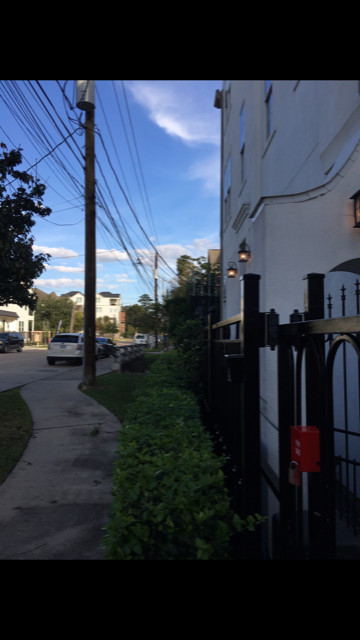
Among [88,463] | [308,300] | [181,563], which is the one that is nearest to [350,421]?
[88,463]

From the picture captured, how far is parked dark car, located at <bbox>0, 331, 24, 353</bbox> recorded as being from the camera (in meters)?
31.8

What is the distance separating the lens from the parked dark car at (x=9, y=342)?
31.8 metres

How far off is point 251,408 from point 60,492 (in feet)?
9.28

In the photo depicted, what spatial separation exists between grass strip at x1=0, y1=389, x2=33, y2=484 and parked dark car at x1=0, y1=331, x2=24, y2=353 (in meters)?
23.4

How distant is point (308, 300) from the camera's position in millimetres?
2213

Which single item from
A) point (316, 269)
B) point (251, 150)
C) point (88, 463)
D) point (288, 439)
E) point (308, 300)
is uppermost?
point (251, 150)

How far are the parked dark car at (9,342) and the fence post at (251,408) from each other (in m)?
32.5

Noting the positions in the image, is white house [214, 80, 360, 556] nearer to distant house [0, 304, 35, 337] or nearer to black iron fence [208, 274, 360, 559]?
black iron fence [208, 274, 360, 559]

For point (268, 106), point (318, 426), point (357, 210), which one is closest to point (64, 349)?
point (268, 106)

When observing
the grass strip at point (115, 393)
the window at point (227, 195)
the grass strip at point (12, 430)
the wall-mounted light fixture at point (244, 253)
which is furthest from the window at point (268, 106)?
the grass strip at point (12, 430)

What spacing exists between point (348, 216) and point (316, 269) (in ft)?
2.48

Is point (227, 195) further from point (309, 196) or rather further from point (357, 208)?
point (357, 208)

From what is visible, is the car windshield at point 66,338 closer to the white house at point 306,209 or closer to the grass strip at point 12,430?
the grass strip at point 12,430

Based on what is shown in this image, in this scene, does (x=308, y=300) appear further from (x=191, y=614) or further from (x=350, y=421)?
(x=350, y=421)
